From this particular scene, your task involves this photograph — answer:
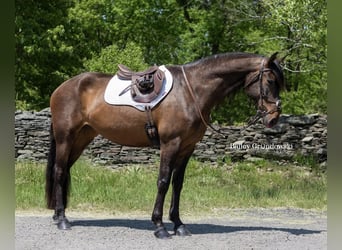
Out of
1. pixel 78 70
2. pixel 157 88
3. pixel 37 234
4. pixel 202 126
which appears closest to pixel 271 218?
pixel 202 126

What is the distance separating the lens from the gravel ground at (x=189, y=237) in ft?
17.3

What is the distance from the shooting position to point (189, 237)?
5.55 metres

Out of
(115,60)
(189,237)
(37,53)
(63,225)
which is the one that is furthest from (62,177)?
(37,53)

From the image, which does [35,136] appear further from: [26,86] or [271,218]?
[271,218]

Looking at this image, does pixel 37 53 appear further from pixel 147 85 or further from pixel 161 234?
pixel 161 234

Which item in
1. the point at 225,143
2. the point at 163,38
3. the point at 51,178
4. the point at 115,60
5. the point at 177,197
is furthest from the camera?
the point at 163,38

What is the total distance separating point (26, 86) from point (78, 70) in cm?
90

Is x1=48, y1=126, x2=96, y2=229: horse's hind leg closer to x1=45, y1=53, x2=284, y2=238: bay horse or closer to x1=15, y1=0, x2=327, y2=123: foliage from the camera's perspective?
x1=45, y1=53, x2=284, y2=238: bay horse

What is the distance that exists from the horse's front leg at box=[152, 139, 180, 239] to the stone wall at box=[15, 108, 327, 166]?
9.58 feet

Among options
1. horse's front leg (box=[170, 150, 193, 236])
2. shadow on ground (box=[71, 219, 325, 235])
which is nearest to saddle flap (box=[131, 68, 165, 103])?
horse's front leg (box=[170, 150, 193, 236])

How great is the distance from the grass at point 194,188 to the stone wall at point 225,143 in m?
0.25

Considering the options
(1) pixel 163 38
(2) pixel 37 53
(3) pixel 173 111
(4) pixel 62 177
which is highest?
(1) pixel 163 38

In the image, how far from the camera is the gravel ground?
207 inches

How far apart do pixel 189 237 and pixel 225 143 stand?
11.9 ft
